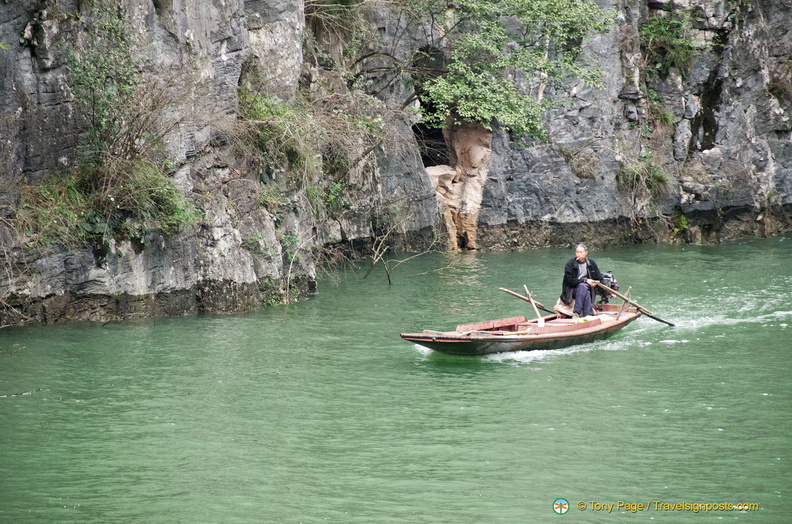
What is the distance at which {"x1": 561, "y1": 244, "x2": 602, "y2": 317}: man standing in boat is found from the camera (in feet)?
50.9

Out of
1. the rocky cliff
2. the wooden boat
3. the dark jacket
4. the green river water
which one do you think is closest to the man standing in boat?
the dark jacket

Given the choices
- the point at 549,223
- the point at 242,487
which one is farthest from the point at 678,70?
the point at 242,487

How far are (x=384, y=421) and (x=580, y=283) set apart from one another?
6.19 m

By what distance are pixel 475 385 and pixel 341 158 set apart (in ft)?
32.8

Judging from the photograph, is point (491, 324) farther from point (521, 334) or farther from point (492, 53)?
point (492, 53)

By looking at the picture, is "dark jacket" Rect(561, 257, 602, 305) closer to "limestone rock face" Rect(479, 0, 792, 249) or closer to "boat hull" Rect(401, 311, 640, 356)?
"boat hull" Rect(401, 311, 640, 356)

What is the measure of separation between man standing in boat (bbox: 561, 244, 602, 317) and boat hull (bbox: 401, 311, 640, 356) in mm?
561

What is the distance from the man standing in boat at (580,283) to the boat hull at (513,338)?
0.56 metres

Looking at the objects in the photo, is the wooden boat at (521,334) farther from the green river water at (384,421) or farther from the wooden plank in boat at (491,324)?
the green river water at (384,421)

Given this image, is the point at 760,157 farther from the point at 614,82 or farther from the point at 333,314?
the point at 333,314

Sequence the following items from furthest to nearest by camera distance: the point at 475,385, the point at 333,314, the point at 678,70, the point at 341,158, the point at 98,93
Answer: the point at 678,70, the point at 341,158, the point at 333,314, the point at 98,93, the point at 475,385

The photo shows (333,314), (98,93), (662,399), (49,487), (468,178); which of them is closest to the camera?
(49,487)

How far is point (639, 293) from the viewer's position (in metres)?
19.4

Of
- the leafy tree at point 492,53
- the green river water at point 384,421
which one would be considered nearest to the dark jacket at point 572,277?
the green river water at point 384,421
